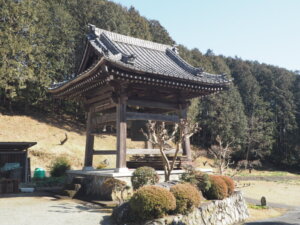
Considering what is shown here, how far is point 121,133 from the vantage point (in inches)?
536

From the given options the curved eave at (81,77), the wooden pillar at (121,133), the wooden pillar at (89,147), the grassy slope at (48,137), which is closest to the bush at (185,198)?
the wooden pillar at (121,133)

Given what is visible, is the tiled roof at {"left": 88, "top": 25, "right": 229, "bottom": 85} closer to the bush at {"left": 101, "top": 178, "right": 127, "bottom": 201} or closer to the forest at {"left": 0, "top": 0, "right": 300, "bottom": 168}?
the bush at {"left": 101, "top": 178, "right": 127, "bottom": 201}

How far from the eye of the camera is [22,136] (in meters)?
31.0

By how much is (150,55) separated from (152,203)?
1062 centimetres

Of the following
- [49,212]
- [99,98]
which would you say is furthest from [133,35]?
[49,212]

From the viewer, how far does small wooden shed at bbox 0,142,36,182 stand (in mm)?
18906

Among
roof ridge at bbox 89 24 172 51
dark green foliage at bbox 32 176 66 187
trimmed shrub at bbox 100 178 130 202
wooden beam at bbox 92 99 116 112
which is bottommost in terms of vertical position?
dark green foliage at bbox 32 176 66 187

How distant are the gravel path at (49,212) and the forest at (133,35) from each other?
548 inches

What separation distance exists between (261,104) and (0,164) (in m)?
49.5

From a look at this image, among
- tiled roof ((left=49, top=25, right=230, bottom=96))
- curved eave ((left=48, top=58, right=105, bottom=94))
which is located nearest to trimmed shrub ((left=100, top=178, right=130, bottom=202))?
tiled roof ((left=49, top=25, right=230, bottom=96))

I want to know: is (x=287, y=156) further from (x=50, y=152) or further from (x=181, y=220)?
(x=181, y=220)

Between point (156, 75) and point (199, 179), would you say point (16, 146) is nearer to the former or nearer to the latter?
point (156, 75)

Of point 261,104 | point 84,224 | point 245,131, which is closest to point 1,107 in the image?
point 84,224

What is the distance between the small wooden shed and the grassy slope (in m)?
6.89
